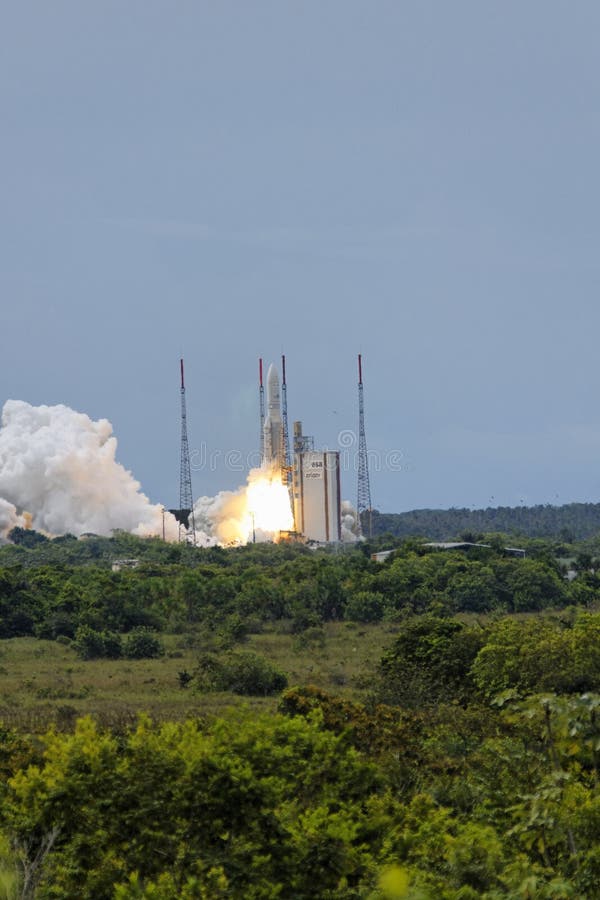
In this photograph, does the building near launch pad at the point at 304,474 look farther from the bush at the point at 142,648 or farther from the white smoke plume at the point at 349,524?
the bush at the point at 142,648

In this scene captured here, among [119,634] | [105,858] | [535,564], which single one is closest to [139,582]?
[119,634]

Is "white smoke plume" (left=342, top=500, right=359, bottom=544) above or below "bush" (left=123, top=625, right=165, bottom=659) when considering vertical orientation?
above

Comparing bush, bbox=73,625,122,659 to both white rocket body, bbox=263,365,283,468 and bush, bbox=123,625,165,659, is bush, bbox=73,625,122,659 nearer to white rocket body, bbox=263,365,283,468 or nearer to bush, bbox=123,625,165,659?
bush, bbox=123,625,165,659

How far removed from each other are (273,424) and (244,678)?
74820 millimetres

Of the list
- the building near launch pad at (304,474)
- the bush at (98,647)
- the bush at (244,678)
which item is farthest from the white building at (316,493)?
the bush at (244,678)

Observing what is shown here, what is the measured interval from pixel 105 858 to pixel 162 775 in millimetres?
1665

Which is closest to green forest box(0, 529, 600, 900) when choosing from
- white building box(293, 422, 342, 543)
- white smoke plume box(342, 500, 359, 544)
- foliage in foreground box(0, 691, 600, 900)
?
foliage in foreground box(0, 691, 600, 900)

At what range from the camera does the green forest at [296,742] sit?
16016 millimetres

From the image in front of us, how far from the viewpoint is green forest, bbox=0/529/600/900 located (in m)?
16.0

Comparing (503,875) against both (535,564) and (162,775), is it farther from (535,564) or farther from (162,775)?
(535,564)

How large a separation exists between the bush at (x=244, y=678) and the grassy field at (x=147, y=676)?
32.7 inches

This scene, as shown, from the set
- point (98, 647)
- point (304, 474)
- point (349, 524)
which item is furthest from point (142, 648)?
point (349, 524)

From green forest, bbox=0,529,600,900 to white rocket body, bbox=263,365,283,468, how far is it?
4727cm

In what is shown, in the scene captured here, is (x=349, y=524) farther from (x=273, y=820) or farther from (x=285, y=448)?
(x=273, y=820)
